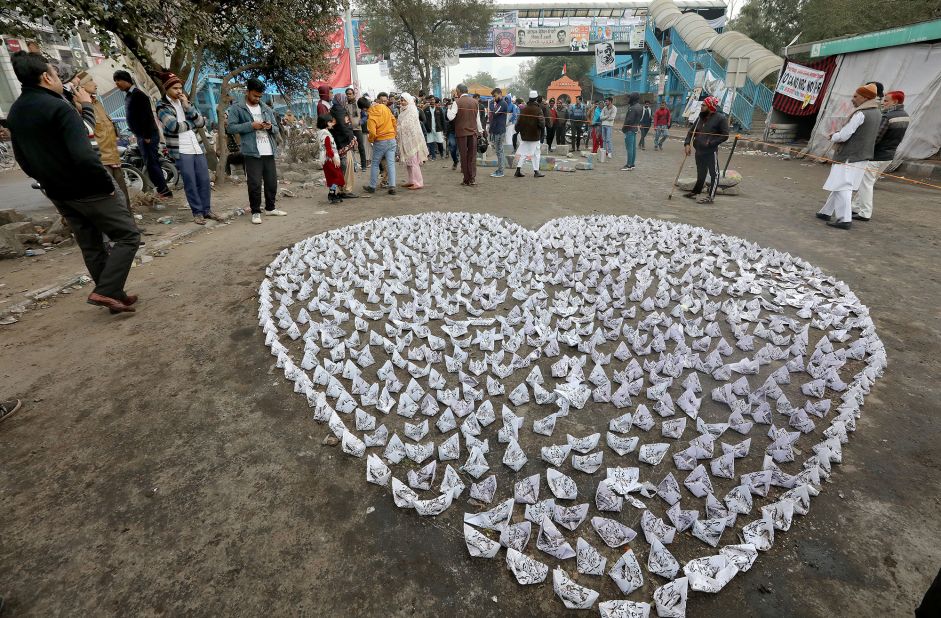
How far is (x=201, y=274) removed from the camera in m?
4.77

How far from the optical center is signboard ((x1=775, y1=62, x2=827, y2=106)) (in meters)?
13.3

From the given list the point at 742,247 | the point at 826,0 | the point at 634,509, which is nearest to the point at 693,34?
the point at 826,0

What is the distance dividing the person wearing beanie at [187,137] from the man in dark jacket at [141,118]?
0.71 metres

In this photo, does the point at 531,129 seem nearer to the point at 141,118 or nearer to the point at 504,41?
the point at 141,118

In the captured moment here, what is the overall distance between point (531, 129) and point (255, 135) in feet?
18.1

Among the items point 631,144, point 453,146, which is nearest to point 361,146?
point 453,146

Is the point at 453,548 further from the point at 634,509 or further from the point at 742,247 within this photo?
the point at 742,247

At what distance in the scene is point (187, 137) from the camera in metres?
5.77

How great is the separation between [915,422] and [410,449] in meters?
2.85

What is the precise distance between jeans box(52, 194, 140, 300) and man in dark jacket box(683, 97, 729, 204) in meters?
7.51

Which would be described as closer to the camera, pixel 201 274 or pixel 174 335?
pixel 174 335

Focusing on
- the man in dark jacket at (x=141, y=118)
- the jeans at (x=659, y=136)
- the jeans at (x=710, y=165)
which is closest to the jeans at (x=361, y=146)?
the man in dark jacket at (x=141, y=118)

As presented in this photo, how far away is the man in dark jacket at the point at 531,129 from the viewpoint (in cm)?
905

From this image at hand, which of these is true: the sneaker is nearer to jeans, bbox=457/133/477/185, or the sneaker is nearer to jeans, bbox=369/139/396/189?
jeans, bbox=369/139/396/189
